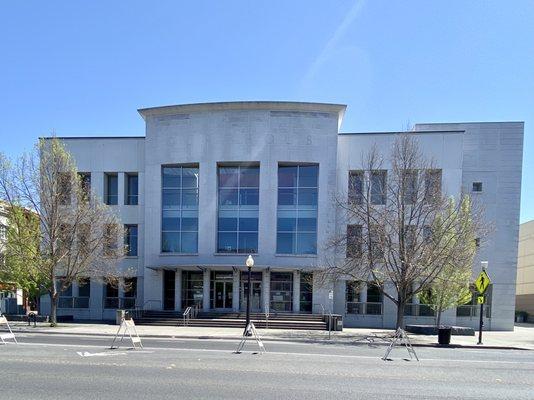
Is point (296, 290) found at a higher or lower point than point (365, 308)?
higher

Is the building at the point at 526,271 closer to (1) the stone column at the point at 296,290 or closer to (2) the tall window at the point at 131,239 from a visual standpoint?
(1) the stone column at the point at 296,290

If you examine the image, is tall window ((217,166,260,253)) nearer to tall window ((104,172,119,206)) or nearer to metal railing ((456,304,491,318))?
tall window ((104,172,119,206))

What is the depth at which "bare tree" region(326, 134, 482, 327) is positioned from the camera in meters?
21.9

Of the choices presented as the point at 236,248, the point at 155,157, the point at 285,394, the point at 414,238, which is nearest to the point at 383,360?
the point at 285,394

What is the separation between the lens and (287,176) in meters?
30.6

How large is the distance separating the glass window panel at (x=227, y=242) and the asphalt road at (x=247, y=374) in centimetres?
1501

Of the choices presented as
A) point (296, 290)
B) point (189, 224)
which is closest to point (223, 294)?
point (296, 290)

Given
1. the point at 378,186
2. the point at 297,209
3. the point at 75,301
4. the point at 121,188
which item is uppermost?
the point at 121,188

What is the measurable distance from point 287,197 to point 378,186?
7023 millimetres

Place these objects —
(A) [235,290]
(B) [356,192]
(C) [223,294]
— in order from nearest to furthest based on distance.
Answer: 1. (B) [356,192]
2. (A) [235,290]
3. (C) [223,294]

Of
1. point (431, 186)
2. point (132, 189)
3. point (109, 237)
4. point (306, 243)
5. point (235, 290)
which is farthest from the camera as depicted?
point (132, 189)

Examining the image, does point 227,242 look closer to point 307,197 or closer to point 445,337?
point 307,197

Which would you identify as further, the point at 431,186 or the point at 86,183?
the point at 86,183

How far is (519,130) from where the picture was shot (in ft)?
103
